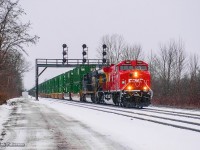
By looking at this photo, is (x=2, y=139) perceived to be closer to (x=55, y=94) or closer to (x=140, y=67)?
(x=140, y=67)

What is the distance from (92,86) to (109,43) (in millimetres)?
31900

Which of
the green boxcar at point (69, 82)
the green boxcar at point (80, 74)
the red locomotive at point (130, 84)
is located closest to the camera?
the red locomotive at point (130, 84)

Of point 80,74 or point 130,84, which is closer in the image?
point 130,84

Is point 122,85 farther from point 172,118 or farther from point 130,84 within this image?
point 172,118

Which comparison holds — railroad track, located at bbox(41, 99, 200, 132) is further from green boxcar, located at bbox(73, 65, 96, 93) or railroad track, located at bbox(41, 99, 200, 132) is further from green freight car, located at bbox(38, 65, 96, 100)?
green boxcar, located at bbox(73, 65, 96, 93)

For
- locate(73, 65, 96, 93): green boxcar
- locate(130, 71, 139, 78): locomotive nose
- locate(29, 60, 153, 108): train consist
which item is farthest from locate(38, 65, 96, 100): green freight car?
locate(130, 71, 139, 78): locomotive nose

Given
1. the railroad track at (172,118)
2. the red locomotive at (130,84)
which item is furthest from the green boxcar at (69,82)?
the railroad track at (172,118)

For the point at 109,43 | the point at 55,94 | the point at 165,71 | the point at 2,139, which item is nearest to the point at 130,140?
the point at 2,139

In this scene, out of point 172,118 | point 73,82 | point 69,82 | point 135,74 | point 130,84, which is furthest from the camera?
point 69,82

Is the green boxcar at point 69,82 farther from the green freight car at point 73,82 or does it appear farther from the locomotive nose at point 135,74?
the locomotive nose at point 135,74

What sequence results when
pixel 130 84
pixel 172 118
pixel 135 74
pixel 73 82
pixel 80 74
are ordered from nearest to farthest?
pixel 172 118, pixel 130 84, pixel 135 74, pixel 80 74, pixel 73 82

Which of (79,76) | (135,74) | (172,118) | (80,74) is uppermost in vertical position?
(80,74)

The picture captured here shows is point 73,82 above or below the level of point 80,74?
below

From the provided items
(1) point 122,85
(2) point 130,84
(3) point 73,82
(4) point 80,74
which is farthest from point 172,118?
(3) point 73,82
